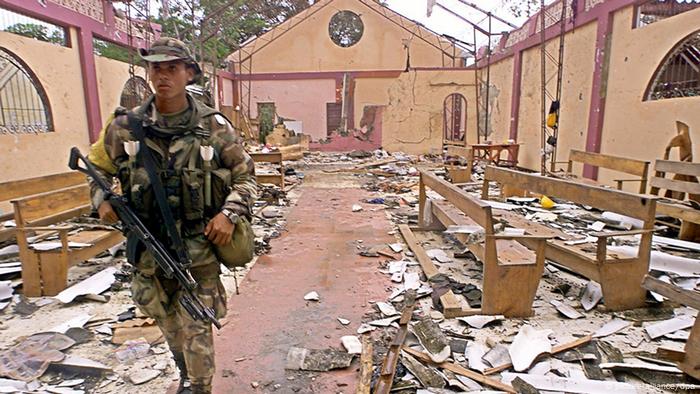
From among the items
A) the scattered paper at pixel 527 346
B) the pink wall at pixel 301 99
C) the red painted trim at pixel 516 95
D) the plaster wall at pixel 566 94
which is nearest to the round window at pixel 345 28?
the pink wall at pixel 301 99

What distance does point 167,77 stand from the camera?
1.97 meters

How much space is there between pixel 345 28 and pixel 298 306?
19292 millimetres

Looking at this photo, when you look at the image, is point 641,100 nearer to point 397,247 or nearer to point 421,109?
point 397,247

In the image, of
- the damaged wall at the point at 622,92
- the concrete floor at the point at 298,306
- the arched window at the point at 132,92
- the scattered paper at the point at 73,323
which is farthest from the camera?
the arched window at the point at 132,92

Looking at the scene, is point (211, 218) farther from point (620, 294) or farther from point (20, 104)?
point (20, 104)

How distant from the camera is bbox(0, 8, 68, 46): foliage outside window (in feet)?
20.8

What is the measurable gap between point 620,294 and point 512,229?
3.39ft

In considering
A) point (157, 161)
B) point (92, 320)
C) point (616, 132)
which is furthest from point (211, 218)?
point (616, 132)

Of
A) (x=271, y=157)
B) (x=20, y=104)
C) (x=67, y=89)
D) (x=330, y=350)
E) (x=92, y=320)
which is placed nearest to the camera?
(x=330, y=350)

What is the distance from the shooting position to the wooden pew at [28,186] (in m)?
4.40

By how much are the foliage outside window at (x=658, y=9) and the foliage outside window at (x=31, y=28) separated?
10199 millimetres

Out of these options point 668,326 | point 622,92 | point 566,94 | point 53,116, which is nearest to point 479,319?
point 668,326

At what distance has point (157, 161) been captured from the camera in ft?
6.66

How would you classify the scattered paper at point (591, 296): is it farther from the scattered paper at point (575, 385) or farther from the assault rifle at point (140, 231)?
the assault rifle at point (140, 231)
